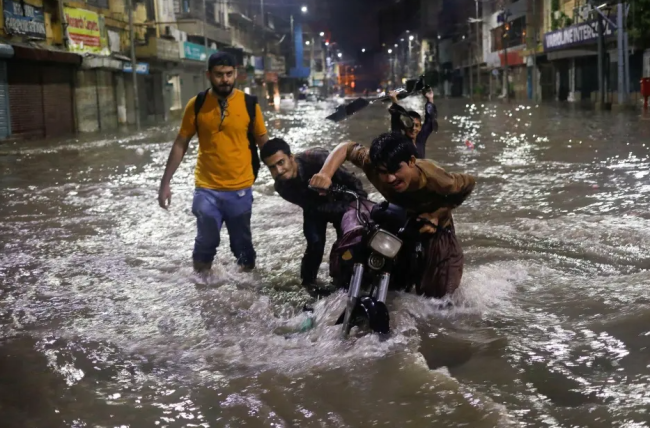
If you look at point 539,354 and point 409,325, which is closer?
point 539,354

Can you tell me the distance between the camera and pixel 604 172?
10961 millimetres

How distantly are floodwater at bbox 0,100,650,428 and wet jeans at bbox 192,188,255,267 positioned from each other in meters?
0.29

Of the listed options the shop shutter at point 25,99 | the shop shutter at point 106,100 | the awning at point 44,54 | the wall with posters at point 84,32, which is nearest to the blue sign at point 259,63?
the shop shutter at point 106,100

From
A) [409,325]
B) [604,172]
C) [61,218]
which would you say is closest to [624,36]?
[604,172]

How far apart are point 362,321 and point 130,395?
130 cm

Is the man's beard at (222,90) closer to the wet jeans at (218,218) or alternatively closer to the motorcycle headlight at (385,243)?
the wet jeans at (218,218)

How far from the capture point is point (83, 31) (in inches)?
1140

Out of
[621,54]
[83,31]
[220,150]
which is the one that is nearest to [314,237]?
[220,150]

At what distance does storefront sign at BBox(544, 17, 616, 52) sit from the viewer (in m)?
→ 34.0

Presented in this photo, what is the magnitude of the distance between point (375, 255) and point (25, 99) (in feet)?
78.3

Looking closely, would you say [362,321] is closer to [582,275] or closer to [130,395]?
[130,395]

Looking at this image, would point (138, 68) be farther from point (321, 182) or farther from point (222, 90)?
point (321, 182)

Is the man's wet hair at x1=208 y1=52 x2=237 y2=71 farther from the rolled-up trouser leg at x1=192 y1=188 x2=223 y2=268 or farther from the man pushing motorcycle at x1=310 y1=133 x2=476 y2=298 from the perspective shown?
the man pushing motorcycle at x1=310 y1=133 x2=476 y2=298

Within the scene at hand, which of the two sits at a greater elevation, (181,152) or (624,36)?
(624,36)
